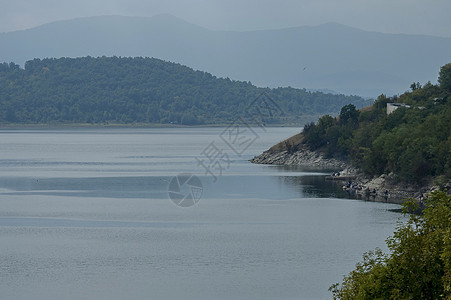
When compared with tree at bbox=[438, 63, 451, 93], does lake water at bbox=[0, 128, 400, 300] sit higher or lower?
lower

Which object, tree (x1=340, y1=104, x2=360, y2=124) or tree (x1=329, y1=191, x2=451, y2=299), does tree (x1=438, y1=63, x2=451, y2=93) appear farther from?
tree (x1=329, y1=191, x2=451, y2=299)

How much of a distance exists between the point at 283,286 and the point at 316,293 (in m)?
1.82

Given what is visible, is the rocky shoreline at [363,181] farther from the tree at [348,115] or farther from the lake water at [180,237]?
the tree at [348,115]

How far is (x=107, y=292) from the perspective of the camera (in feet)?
114

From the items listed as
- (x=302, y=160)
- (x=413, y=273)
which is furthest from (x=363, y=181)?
(x=413, y=273)

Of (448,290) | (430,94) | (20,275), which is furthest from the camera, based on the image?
(430,94)

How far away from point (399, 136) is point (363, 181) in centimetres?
538

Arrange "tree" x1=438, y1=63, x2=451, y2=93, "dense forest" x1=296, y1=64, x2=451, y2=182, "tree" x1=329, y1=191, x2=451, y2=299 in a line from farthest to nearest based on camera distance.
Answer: "tree" x1=438, y1=63, x2=451, y2=93 → "dense forest" x1=296, y1=64, x2=451, y2=182 → "tree" x1=329, y1=191, x2=451, y2=299

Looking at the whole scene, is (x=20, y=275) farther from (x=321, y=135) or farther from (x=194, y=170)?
(x=321, y=135)

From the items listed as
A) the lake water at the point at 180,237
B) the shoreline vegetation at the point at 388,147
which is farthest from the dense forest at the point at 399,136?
the lake water at the point at 180,237

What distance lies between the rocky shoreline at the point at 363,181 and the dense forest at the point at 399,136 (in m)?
0.89

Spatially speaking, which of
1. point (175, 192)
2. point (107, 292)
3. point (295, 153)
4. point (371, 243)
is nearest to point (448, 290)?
point (107, 292)

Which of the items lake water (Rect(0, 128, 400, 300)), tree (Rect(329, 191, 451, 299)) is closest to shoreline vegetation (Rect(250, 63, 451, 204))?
lake water (Rect(0, 128, 400, 300))

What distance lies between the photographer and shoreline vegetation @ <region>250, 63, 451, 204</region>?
219 ft
